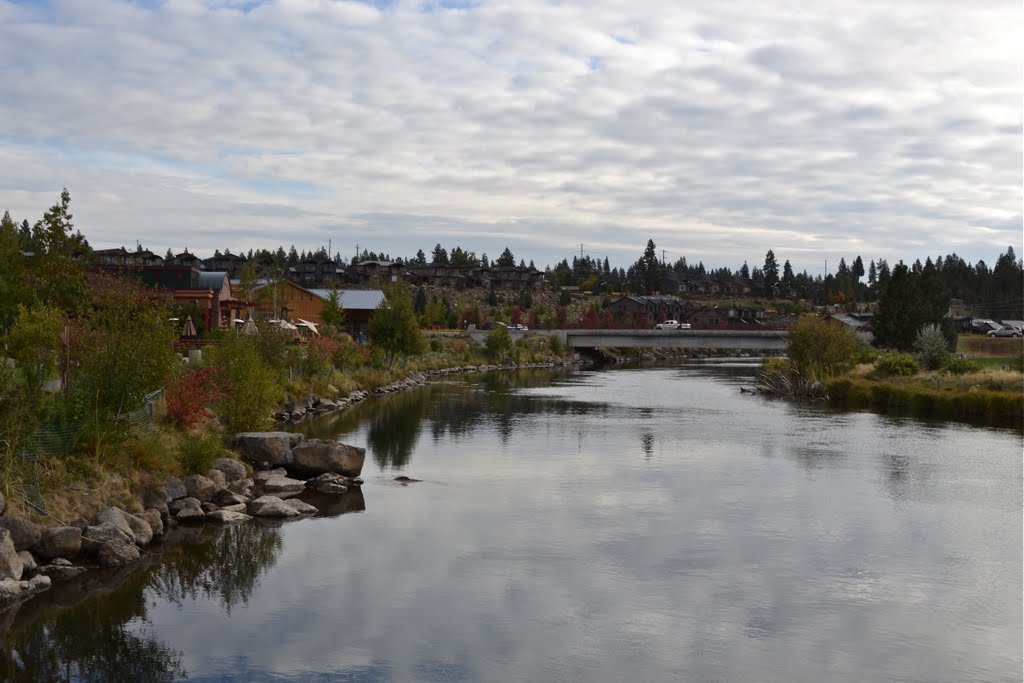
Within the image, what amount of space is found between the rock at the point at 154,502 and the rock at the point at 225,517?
1.45 metres

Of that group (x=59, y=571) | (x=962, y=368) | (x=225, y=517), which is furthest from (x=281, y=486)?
(x=962, y=368)

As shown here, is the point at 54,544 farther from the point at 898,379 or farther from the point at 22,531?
the point at 898,379

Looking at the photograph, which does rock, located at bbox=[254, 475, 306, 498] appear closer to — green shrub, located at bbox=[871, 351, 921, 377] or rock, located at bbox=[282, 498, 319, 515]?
rock, located at bbox=[282, 498, 319, 515]

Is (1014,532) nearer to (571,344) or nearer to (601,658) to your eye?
(601,658)

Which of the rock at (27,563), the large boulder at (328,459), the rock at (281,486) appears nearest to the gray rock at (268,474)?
the rock at (281,486)

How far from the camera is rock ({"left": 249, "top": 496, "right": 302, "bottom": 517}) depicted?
3067 cm

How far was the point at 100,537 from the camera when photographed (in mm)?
25219

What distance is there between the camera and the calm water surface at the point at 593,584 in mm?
19391

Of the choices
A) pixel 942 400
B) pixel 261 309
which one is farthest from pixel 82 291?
pixel 261 309

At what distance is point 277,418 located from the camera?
178ft

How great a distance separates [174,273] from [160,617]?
65953 millimetres

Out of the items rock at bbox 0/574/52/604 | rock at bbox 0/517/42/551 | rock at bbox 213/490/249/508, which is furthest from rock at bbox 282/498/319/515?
rock at bbox 0/574/52/604

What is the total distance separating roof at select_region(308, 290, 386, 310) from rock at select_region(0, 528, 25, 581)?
99829 mm

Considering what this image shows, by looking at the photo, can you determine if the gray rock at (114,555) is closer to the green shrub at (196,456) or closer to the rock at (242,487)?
the green shrub at (196,456)
